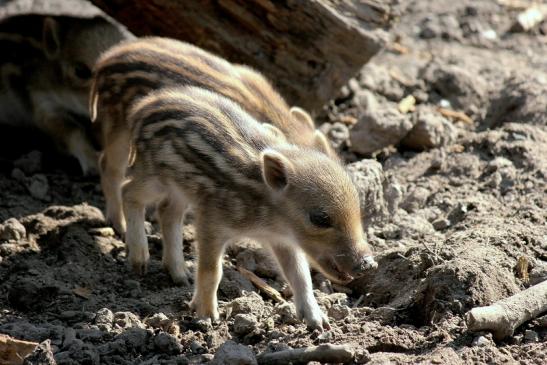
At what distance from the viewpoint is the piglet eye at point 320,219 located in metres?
5.11

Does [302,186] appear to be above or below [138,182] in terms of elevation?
above

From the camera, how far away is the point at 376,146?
7.29m

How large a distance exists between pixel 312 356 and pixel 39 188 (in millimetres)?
3136

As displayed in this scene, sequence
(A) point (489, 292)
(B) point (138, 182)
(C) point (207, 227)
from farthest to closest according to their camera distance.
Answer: (B) point (138, 182)
(C) point (207, 227)
(A) point (489, 292)

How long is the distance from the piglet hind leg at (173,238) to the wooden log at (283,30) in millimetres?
1686

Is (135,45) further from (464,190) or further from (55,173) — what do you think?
(464,190)

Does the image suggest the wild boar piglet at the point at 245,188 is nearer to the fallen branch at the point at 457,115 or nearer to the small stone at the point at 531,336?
the small stone at the point at 531,336

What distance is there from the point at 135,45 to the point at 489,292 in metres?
2.77

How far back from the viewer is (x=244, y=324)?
4988mm

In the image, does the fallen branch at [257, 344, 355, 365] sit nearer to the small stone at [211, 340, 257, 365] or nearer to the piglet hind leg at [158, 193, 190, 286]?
the small stone at [211, 340, 257, 365]

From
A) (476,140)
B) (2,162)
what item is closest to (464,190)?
(476,140)

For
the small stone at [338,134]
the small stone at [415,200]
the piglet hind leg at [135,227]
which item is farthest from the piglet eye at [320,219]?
Result: the small stone at [338,134]

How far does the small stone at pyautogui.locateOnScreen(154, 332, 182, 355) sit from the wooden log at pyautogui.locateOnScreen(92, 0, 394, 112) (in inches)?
116

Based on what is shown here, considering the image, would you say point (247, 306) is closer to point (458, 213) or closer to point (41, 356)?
point (41, 356)
